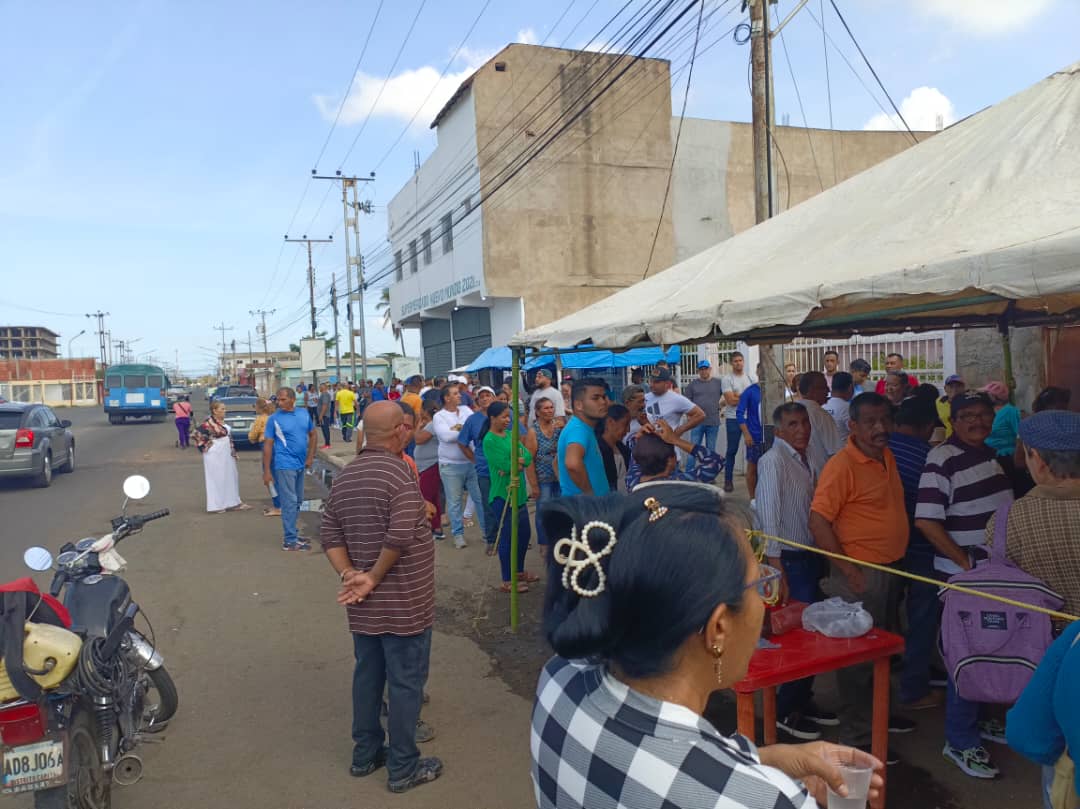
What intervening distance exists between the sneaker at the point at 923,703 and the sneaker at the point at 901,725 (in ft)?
0.58

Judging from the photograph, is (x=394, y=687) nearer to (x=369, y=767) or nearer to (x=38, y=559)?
(x=369, y=767)

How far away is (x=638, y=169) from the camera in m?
22.0

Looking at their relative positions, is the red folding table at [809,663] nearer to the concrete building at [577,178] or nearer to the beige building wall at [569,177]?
the concrete building at [577,178]

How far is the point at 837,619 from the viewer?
11.2 ft

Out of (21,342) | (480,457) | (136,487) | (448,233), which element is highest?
(21,342)

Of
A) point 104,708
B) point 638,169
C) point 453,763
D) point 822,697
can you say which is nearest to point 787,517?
point 822,697

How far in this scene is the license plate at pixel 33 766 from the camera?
9.92 ft

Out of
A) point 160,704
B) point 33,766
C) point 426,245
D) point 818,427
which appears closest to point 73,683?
point 33,766

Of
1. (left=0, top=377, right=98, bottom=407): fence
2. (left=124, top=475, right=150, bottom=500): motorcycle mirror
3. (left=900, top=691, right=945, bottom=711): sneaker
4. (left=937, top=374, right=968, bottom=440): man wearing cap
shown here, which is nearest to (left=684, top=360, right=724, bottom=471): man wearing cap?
(left=937, top=374, right=968, bottom=440): man wearing cap

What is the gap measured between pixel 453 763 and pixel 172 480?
42.2ft

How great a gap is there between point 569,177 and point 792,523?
60.3 feet

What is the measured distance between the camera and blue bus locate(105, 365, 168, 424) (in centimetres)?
3466

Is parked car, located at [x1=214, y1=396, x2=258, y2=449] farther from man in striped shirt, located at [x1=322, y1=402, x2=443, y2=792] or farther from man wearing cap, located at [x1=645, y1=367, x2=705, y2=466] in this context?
man in striped shirt, located at [x1=322, y1=402, x2=443, y2=792]

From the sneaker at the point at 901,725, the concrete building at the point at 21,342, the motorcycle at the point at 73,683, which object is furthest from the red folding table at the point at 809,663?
the concrete building at the point at 21,342
